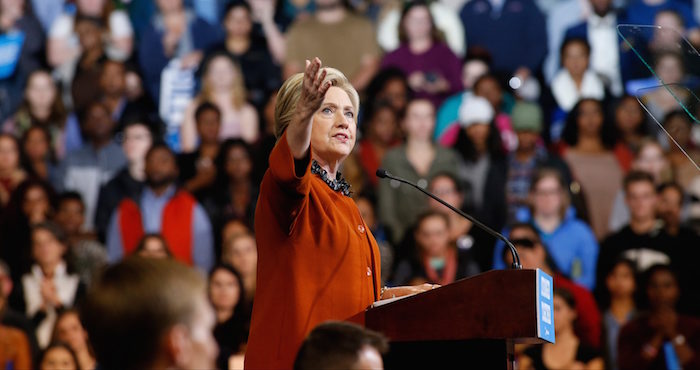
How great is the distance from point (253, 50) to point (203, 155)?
1259mm

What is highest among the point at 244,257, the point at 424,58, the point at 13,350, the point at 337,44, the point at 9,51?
the point at 9,51

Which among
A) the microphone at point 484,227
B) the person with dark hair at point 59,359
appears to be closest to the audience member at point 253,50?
the person with dark hair at point 59,359

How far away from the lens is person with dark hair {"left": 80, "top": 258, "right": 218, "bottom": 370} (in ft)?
6.87

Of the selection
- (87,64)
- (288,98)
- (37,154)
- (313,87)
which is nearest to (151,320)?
(313,87)

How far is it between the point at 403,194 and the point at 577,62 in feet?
6.47

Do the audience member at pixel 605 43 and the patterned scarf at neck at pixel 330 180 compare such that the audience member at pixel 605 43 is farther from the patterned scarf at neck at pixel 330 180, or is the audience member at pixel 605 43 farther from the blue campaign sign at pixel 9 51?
the patterned scarf at neck at pixel 330 180

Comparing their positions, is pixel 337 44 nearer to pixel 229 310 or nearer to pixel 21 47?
pixel 21 47

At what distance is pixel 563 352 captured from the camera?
670 cm

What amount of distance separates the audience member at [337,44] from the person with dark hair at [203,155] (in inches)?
33.6

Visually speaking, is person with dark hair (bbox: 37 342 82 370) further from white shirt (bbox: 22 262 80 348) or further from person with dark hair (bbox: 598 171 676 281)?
person with dark hair (bbox: 598 171 676 281)

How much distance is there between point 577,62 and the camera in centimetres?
939

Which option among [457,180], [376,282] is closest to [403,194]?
[457,180]

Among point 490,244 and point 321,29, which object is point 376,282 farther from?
point 321,29

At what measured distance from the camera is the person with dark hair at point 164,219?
844cm
